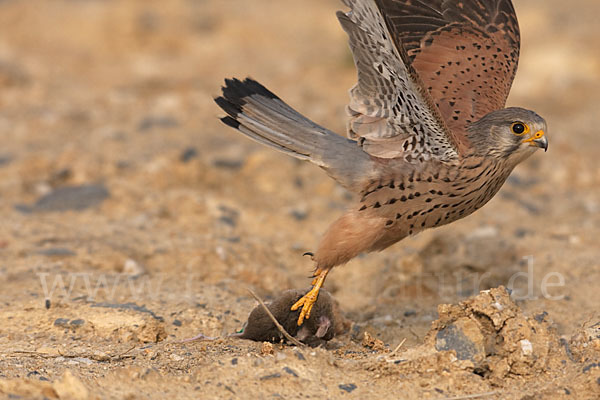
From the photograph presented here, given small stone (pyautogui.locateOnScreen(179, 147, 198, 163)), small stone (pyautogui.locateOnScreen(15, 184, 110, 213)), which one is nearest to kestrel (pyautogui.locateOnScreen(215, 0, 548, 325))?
small stone (pyautogui.locateOnScreen(15, 184, 110, 213))

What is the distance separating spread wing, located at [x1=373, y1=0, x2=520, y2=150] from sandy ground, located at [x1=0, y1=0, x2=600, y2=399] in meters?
1.32

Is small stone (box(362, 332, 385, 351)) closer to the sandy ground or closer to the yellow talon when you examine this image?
the sandy ground

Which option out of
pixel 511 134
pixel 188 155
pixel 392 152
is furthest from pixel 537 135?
pixel 188 155

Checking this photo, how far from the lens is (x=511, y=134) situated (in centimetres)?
403

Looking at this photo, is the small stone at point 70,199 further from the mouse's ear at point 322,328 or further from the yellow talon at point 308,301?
the mouse's ear at point 322,328

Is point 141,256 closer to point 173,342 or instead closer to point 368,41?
point 173,342

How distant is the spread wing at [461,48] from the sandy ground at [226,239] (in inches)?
52.0

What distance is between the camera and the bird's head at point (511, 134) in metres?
4.00

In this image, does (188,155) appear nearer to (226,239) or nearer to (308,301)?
(226,239)

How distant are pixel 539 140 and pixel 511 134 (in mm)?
147

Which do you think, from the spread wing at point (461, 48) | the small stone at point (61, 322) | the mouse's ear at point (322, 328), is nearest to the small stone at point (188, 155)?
the spread wing at point (461, 48)

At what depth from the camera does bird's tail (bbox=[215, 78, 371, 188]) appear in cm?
413

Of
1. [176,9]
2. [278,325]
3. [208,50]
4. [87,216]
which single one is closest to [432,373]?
[278,325]

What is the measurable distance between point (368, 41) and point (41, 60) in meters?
7.88
